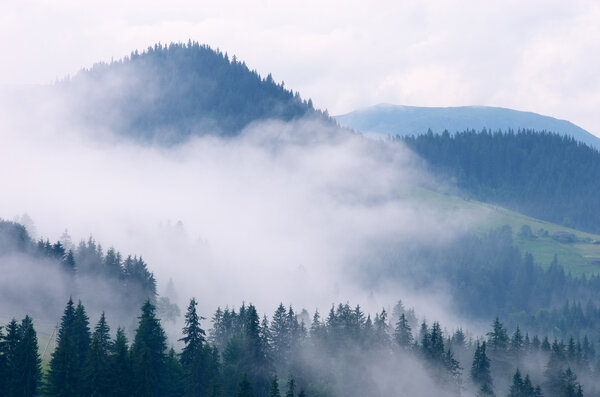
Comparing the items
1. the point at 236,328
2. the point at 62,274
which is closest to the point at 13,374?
the point at 236,328

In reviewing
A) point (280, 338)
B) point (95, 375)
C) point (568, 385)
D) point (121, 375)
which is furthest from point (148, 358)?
point (568, 385)

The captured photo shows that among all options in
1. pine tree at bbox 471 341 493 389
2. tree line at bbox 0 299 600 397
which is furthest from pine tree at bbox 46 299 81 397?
pine tree at bbox 471 341 493 389

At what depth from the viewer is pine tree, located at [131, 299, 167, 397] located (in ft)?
266

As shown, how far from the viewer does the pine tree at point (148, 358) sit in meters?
81.1

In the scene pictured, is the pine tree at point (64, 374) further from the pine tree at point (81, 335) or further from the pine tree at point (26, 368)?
the pine tree at point (81, 335)

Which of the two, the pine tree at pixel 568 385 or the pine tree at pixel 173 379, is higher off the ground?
the pine tree at pixel 173 379

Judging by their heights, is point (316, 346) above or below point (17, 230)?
below

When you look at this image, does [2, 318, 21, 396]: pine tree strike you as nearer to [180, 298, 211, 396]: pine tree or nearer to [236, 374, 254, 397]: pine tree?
[180, 298, 211, 396]: pine tree

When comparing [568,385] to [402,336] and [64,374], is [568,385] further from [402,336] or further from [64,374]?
[64,374]

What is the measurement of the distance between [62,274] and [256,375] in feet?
171

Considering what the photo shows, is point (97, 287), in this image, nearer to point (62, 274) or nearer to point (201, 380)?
point (62, 274)

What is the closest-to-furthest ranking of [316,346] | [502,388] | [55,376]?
[55,376]
[316,346]
[502,388]

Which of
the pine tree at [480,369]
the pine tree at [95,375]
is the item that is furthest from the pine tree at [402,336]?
the pine tree at [95,375]

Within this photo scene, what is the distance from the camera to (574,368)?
141 meters
